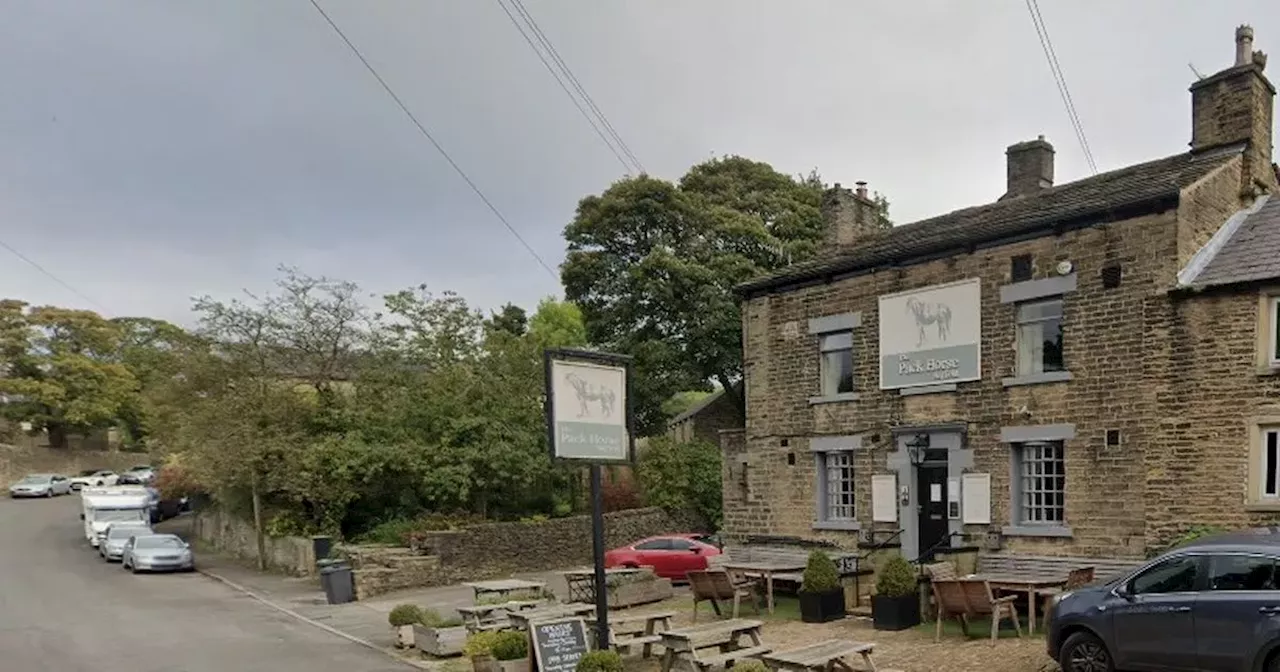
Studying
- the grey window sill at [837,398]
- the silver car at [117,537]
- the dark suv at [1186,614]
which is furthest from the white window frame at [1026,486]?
the silver car at [117,537]

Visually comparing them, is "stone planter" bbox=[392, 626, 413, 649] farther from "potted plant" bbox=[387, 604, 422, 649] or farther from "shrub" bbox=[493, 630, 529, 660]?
"shrub" bbox=[493, 630, 529, 660]

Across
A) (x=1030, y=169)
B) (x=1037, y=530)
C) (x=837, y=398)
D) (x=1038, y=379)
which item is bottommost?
(x=1037, y=530)

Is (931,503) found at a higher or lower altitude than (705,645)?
higher

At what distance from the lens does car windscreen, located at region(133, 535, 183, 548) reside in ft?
89.4

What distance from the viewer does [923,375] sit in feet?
54.9

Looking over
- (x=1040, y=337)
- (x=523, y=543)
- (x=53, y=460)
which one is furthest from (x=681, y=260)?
(x=53, y=460)

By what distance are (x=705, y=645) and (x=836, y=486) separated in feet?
29.0

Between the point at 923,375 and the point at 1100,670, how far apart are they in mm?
8286

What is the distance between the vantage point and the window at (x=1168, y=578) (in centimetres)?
843

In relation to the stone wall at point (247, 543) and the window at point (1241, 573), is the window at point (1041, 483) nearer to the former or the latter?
the window at point (1241, 573)

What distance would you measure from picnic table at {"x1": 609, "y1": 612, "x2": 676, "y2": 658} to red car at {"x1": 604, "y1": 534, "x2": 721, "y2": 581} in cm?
794

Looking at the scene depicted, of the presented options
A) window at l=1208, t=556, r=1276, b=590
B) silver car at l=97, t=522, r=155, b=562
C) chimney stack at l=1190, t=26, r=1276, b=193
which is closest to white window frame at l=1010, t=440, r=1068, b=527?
chimney stack at l=1190, t=26, r=1276, b=193

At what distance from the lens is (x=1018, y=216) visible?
16.6 meters

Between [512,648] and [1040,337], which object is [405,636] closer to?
[512,648]
